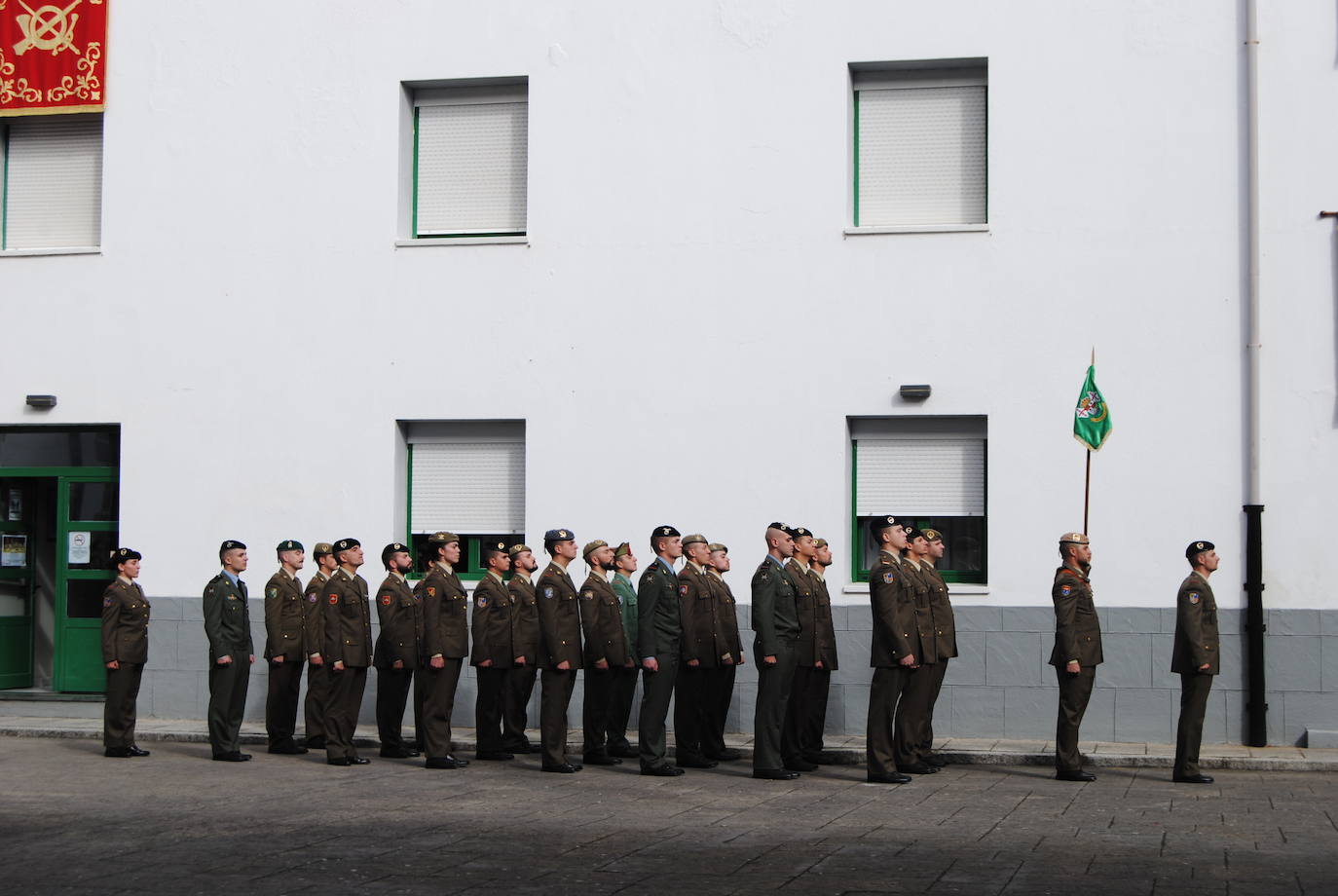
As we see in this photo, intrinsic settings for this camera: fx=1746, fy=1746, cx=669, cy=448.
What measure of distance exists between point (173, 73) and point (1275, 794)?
12.5 meters

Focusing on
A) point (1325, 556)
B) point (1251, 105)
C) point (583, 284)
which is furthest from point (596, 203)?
point (1325, 556)

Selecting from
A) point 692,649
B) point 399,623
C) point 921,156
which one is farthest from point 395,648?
point 921,156

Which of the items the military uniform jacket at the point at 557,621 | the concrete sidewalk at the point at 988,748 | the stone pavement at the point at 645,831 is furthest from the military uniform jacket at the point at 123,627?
the military uniform jacket at the point at 557,621

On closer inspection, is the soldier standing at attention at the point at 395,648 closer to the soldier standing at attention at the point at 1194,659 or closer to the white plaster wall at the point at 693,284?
the white plaster wall at the point at 693,284

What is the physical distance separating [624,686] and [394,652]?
2.02 m

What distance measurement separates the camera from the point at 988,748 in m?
14.8

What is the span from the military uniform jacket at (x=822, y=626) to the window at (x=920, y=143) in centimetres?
398

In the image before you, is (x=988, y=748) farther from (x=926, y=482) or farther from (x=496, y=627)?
(x=496, y=627)

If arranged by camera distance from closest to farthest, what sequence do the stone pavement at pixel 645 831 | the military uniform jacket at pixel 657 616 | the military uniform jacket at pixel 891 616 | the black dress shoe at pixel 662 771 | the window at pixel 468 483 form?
the stone pavement at pixel 645 831, the military uniform jacket at pixel 891 616, the black dress shoe at pixel 662 771, the military uniform jacket at pixel 657 616, the window at pixel 468 483

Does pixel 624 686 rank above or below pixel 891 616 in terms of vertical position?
below

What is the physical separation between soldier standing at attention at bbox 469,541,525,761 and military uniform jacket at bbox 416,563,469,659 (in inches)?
4.6

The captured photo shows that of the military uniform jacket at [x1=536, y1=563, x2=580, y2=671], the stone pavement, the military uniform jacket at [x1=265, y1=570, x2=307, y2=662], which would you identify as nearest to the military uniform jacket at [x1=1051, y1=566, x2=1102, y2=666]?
the stone pavement

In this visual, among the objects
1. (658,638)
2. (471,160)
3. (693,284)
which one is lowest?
(658,638)

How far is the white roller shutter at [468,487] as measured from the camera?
A: 17188mm
